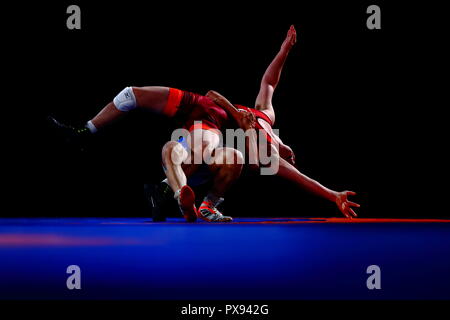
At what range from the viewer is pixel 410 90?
2.79 m

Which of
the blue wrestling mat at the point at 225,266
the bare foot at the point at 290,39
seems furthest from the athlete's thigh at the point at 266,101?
the blue wrestling mat at the point at 225,266

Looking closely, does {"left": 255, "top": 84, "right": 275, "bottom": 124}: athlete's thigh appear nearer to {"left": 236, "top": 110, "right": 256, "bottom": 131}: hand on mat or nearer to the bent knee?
{"left": 236, "top": 110, "right": 256, "bottom": 131}: hand on mat

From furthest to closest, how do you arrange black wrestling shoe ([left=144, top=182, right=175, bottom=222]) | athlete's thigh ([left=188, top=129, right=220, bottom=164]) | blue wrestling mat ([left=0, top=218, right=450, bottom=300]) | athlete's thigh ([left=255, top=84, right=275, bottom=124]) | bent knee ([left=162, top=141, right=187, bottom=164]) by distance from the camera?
athlete's thigh ([left=255, top=84, right=275, bottom=124]) < black wrestling shoe ([left=144, top=182, right=175, bottom=222]) < athlete's thigh ([left=188, top=129, right=220, bottom=164]) < bent knee ([left=162, top=141, right=187, bottom=164]) < blue wrestling mat ([left=0, top=218, right=450, bottom=300])

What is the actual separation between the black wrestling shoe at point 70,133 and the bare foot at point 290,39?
1.17 metres

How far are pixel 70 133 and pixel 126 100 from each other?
0.92 feet

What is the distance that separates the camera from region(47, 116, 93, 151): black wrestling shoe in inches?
77.0

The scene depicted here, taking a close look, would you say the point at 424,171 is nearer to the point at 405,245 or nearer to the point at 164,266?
the point at 405,245

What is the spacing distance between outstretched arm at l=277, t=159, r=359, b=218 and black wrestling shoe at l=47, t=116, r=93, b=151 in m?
0.92

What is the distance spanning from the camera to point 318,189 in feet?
7.07

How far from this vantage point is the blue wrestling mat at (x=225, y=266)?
0.74 meters

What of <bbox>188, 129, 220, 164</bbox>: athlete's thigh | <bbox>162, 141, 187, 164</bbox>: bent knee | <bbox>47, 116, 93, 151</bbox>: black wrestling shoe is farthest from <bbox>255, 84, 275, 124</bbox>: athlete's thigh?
<bbox>47, 116, 93, 151</bbox>: black wrestling shoe

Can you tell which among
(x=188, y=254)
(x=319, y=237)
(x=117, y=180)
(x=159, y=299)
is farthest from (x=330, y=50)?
(x=159, y=299)

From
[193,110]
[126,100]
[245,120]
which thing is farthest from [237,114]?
[126,100]

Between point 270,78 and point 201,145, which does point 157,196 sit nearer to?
point 201,145
